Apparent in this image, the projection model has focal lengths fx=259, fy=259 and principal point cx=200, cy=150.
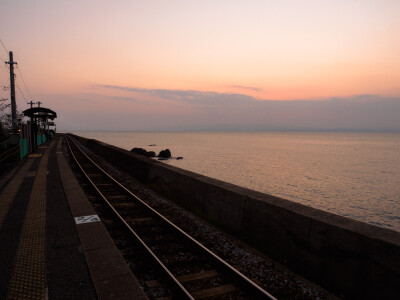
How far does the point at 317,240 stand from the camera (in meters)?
4.97

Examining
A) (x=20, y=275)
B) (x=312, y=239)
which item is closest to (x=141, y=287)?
(x=20, y=275)

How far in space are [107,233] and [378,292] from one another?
229 inches

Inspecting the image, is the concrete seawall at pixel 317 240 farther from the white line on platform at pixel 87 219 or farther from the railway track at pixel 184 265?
the white line on platform at pixel 87 219

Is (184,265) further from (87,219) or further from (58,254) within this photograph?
(87,219)

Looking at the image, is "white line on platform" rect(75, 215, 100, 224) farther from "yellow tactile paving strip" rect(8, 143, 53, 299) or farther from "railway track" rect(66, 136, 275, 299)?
"yellow tactile paving strip" rect(8, 143, 53, 299)

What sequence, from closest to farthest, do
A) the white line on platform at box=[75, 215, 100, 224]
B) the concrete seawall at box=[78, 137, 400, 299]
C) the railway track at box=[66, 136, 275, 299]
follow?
the concrete seawall at box=[78, 137, 400, 299], the railway track at box=[66, 136, 275, 299], the white line on platform at box=[75, 215, 100, 224]

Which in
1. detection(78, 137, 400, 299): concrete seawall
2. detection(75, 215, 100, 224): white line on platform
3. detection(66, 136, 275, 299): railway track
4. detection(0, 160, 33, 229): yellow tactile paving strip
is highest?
detection(78, 137, 400, 299): concrete seawall

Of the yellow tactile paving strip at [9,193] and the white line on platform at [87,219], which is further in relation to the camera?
the yellow tactile paving strip at [9,193]

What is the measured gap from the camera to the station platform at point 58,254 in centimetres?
429

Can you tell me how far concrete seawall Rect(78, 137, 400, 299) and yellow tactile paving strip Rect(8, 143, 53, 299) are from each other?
4.54 m

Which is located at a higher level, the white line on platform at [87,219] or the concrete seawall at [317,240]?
the concrete seawall at [317,240]

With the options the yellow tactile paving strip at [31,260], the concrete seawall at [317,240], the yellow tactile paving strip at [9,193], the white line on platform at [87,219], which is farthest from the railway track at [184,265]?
the yellow tactile paving strip at [9,193]

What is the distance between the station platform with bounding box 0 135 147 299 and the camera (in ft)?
14.1

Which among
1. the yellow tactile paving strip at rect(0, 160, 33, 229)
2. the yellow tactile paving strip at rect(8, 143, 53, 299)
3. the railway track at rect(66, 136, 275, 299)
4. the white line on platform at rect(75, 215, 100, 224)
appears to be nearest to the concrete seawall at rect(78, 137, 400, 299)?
the railway track at rect(66, 136, 275, 299)
